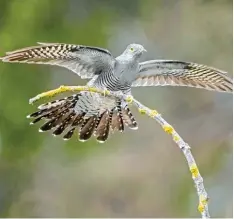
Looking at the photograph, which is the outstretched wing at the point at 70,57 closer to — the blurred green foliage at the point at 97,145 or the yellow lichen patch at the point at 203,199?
the yellow lichen patch at the point at 203,199

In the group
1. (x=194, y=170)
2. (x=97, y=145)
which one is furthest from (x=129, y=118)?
(x=97, y=145)

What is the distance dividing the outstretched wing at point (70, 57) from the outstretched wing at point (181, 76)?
0.26 ft

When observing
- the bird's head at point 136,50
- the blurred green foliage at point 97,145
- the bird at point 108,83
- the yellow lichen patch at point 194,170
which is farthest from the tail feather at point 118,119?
the blurred green foliage at point 97,145

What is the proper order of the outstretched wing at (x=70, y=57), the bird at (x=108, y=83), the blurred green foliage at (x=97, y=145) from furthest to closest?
the blurred green foliage at (x=97, y=145) → the bird at (x=108, y=83) → the outstretched wing at (x=70, y=57)

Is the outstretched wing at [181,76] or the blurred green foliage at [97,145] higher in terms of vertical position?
the blurred green foliage at [97,145]

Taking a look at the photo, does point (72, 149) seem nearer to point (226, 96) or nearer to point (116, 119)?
point (226, 96)

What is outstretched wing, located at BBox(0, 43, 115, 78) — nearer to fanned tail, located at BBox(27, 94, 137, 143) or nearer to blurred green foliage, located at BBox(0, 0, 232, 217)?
fanned tail, located at BBox(27, 94, 137, 143)

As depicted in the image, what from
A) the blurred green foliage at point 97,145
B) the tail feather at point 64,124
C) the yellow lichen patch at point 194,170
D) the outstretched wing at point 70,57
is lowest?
the yellow lichen patch at point 194,170

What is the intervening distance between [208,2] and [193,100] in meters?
0.30

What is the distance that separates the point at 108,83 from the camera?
3.31ft

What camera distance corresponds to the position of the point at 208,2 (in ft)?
5.75

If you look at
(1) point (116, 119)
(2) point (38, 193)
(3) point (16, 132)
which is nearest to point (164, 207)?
(2) point (38, 193)

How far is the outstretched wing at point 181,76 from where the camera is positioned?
101 centimetres

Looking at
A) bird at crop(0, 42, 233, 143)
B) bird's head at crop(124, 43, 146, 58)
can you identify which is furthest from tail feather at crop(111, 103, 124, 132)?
bird's head at crop(124, 43, 146, 58)
